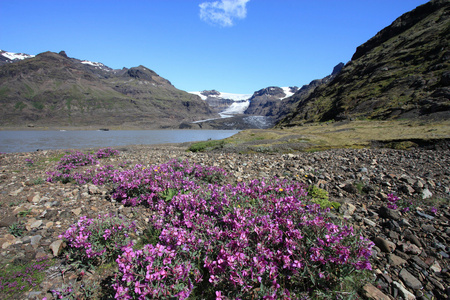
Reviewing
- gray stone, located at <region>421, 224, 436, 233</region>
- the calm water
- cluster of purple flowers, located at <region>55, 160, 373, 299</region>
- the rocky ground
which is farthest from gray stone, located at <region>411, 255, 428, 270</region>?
the calm water

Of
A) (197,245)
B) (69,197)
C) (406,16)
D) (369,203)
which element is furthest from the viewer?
(406,16)

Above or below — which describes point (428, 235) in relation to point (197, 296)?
above

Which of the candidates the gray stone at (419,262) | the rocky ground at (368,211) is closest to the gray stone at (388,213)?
the rocky ground at (368,211)

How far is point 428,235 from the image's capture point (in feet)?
13.6

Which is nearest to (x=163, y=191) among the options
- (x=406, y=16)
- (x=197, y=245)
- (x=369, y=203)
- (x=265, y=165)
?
(x=197, y=245)

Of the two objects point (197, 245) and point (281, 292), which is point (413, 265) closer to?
point (281, 292)

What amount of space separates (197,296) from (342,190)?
5.43 meters

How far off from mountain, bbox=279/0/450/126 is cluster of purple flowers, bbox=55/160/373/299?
25882 millimetres

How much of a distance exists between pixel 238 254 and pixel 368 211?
13.7 ft

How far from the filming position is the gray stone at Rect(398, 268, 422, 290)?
3166 millimetres

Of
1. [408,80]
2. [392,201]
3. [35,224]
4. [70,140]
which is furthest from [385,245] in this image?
[70,140]

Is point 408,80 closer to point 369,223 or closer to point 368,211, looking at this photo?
point 368,211

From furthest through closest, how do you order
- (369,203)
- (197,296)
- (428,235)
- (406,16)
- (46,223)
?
(406,16), (369,203), (46,223), (428,235), (197,296)

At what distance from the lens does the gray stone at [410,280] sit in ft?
10.4
